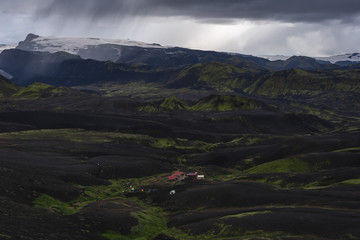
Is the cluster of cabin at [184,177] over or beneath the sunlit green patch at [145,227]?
beneath

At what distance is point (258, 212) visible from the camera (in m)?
Answer: 90.0

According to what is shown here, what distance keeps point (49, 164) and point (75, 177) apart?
22.0m

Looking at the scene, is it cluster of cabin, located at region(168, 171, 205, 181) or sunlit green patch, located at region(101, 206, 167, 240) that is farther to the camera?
cluster of cabin, located at region(168, 171, 205, 181)

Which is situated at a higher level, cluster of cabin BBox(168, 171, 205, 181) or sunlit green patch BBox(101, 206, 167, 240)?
sunlit green patch BBox(101, 206, 167, 240)

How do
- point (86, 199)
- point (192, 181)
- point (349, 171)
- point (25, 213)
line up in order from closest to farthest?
point (25, 213) → point (86, 199) → point (349, 171) → point (192, 181)

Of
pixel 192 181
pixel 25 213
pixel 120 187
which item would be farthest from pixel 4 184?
pixel 192 181

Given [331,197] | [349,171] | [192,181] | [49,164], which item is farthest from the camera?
[49,164]

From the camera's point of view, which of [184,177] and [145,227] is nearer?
[145,227]

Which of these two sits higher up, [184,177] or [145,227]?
[145,227]

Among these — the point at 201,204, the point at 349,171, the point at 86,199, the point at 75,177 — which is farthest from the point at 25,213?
the point at 349,171

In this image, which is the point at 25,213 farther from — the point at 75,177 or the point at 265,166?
the point at 265,166

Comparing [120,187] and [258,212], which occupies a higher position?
[258,212]

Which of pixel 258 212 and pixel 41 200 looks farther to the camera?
pixel 41 200

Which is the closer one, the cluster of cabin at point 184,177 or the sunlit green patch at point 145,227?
the sunlit green patch at point 145,227
